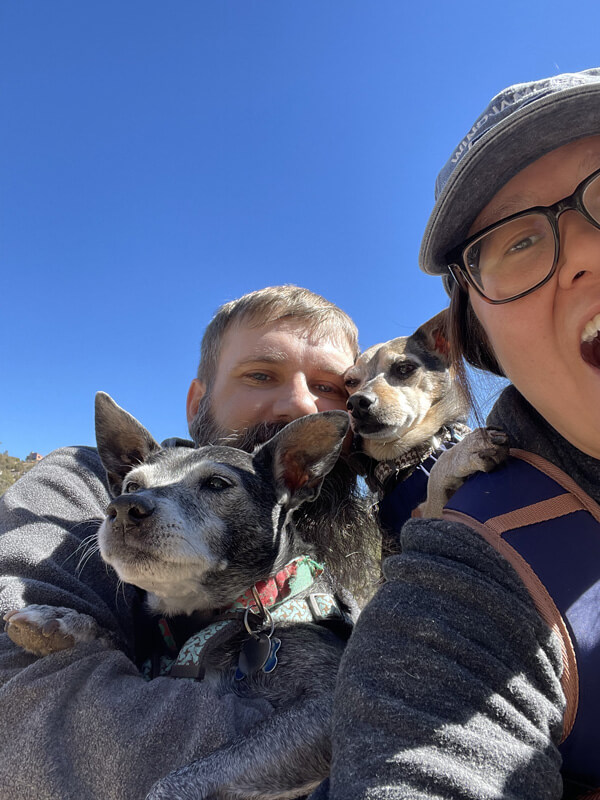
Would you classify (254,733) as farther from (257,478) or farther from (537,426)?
(537,426)

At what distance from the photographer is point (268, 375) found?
3611 mm

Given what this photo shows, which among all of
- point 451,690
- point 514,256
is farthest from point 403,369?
point 451,690

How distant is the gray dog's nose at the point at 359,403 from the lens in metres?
4.02

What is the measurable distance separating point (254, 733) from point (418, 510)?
1.38 m

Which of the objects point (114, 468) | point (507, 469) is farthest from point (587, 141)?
point (114, 468)

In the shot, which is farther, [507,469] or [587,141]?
[507,469]

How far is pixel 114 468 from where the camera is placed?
3113 millimetres

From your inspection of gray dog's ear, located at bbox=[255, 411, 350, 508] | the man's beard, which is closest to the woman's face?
gray dog's ear, located at bbox=[255, 411, 350, 508]

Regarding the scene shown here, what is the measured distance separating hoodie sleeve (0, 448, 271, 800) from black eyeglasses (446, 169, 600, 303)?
1889 mm

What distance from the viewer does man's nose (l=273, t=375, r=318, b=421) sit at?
340 cm

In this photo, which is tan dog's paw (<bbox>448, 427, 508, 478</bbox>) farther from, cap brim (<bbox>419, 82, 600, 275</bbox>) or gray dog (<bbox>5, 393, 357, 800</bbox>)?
gray dog (<bbox>5, 393, 357, 800</bbox>)

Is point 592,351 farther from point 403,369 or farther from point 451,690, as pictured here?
point 403,369

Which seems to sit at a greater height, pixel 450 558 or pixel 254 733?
pixel 450 558

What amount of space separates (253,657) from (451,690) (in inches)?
62.9
